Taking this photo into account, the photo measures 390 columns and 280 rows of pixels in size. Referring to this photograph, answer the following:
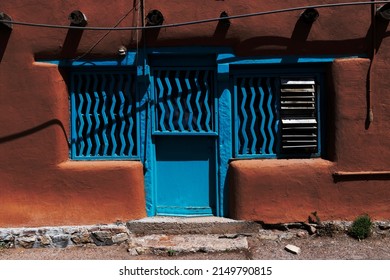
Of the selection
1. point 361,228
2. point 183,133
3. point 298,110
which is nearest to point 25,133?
point 183,133

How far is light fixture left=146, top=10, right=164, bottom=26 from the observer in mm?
5090

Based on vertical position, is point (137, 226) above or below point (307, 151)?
below

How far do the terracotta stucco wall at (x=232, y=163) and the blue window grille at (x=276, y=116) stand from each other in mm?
195

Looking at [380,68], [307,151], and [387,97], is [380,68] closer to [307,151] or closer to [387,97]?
[387,97]

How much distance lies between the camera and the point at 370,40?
202 inches

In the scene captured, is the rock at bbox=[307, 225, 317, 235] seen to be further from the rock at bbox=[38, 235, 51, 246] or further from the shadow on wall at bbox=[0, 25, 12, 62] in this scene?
the shadow on wall at bbox=[0, 25, 12, 62]

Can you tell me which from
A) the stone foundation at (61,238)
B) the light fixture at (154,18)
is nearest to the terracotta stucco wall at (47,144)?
the stone foundation at (61,238)

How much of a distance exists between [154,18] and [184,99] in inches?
42.7

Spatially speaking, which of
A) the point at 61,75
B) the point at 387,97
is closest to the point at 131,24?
the point at 61,75

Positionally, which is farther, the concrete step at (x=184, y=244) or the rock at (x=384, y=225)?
the rock at (x=384, y=225)

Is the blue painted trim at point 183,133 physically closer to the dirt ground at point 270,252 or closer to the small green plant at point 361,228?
the dirt ground at point 270,252

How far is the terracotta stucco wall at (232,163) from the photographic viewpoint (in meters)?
5.12

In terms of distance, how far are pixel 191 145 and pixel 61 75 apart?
75.3 inches

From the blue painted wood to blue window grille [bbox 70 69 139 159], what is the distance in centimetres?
42
